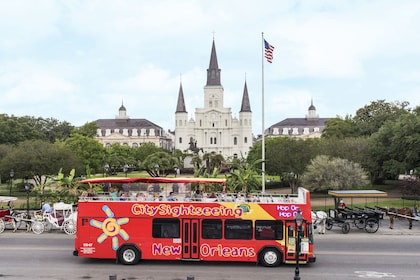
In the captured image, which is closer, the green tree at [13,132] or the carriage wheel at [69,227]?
the carriage wheel at [69,227]

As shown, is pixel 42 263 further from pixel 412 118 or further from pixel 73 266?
pixel 412 118

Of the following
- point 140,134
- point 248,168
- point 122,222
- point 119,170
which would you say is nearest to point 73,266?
point 122,222

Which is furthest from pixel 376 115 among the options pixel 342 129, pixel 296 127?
pixel 296 127

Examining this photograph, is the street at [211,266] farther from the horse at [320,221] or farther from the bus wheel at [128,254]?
the horse at [320,221]

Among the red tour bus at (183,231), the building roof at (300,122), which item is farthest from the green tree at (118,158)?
the building roof at (300,122)

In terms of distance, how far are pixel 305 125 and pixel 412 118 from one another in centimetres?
12195

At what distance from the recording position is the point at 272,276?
15.9 meters

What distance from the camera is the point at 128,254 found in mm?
17625

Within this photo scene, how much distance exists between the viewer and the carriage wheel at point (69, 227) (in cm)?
2465

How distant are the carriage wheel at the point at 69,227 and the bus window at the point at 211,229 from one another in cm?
1013

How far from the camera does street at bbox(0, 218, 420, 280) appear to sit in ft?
52.4

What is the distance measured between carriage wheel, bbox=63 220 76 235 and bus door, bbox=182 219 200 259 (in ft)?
31.4

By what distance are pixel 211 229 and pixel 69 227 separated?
34.9 feet

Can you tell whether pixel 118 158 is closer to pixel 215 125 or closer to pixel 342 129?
pixel 342 129
